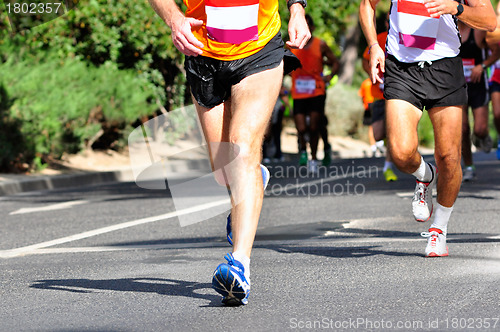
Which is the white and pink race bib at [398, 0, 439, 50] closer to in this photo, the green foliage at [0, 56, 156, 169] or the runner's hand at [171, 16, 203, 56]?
the runner's hand at [171, 16, 203, 56]

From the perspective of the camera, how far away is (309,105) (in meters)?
14.8

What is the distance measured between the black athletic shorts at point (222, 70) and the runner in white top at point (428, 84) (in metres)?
1.16

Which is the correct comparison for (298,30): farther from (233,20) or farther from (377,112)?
(377,112)

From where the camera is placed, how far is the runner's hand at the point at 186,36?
15.2 feet

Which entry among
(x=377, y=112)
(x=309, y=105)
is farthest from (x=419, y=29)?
(x=309, y=105)

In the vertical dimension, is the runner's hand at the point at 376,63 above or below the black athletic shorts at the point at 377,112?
above

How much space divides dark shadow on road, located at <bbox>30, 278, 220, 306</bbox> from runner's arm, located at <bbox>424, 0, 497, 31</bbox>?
6.35 ft

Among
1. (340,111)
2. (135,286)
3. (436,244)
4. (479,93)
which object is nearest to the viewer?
(135,286)

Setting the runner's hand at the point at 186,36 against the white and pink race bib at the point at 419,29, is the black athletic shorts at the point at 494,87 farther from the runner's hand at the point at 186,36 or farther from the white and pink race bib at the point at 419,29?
the runner's hand at the point at 186,36

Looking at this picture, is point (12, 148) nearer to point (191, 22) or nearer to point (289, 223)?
point (289, 223)

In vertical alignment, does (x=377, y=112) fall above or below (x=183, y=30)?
below

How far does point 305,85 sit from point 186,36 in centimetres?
988

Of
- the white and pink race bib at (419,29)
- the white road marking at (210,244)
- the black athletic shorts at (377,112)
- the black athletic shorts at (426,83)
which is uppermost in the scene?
the white and pink race bib at (419,29)

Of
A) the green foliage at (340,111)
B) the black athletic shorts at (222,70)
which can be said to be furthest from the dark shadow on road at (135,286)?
the green foliage at (340,111)
